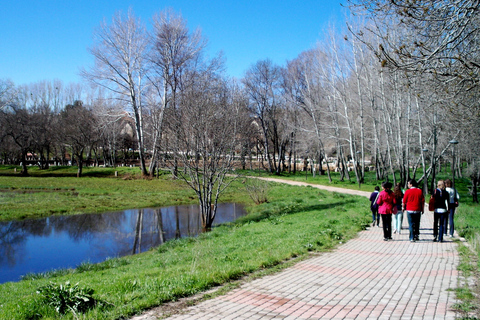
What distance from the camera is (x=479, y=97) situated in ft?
34.0

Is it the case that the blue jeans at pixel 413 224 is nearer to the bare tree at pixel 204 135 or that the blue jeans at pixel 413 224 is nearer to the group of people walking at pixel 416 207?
the group of people walking at pixel 416 207

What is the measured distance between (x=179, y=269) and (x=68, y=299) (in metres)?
2.78

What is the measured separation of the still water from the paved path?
26.8 feet

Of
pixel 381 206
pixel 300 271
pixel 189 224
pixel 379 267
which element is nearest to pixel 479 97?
pixel 381 206

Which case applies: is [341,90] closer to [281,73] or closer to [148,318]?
[281,73]

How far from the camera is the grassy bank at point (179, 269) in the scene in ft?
18.1

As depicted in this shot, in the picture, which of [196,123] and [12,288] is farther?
[196,123]

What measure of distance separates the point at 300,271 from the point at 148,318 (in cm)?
349

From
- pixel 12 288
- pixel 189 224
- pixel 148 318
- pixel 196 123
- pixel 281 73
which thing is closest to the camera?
pixel 148 318

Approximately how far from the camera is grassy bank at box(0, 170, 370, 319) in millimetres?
5531

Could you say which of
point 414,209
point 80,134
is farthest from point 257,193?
point 80,134

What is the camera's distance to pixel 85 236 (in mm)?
16922

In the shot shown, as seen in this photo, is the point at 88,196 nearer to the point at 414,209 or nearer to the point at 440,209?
the point at 414,209

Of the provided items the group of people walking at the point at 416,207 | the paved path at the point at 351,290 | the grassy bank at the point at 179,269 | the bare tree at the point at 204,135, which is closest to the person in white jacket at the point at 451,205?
the group of people walking at the point at 416,207
